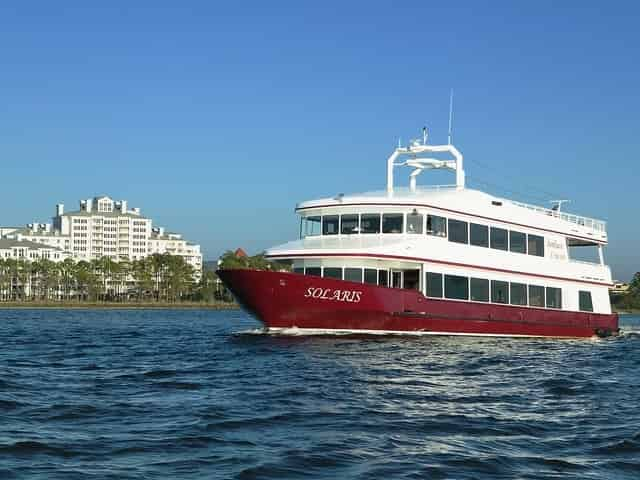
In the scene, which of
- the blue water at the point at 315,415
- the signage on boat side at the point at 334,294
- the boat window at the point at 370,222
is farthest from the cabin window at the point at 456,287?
the blue water at the point at 315,415

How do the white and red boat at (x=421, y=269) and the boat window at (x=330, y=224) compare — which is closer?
the white and red boat at (x=421, y=269)

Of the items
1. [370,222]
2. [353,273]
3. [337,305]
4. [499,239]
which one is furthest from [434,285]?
[499,239]

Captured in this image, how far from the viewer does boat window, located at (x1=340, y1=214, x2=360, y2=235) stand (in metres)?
30.4

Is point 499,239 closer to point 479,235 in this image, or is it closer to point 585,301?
point 479,235

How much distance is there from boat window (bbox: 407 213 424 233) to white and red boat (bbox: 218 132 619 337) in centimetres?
4

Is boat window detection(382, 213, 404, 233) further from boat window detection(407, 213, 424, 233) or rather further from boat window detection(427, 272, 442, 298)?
boat window detection(427, 272, 442, 298)

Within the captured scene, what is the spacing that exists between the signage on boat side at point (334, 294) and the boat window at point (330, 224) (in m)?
3.59

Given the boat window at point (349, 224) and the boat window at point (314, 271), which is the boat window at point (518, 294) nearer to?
the boat window at point (349, 224)

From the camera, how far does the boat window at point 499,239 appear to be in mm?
32688

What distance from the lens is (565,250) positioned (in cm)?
3700

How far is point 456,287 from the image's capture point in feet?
101

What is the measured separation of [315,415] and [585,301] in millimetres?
26993

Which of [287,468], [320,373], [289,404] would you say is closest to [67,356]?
[320,373]

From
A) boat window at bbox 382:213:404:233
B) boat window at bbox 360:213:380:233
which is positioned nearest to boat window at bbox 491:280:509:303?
boat window at bbox 382:213:404:233
